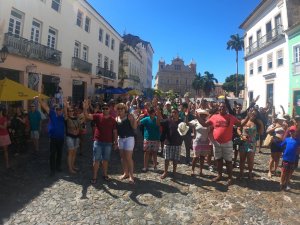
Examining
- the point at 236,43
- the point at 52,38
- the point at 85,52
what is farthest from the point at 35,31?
the point at 236,43

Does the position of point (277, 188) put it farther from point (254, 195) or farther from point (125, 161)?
point (125, 161)

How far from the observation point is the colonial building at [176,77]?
298ft

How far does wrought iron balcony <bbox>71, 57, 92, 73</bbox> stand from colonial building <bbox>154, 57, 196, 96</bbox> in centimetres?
6874

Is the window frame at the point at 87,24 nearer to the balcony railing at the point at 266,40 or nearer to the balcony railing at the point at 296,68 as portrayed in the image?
the balcony railing at the point at 266,40

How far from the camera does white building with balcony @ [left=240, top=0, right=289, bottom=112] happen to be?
19703 millimetres

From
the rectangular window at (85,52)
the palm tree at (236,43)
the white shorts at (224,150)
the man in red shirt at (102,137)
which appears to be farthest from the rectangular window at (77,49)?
the palm tree at (236,43)

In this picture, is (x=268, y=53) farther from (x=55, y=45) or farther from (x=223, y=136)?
(x=223, y=136)

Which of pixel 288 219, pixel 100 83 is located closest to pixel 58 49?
pixel 100 83

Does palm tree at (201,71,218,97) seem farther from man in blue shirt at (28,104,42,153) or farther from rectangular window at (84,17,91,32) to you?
man in blue shirt at (28,104,42,153)

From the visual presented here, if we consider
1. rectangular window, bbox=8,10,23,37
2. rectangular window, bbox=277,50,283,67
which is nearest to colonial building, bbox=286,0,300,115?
rectangular window, bbox=277,50,283,67

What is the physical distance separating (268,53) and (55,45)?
54.7 ft

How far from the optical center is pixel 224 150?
20.5 feet

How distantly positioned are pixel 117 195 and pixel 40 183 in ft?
6.06

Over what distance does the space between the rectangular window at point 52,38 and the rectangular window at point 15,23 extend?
260 centimetres
